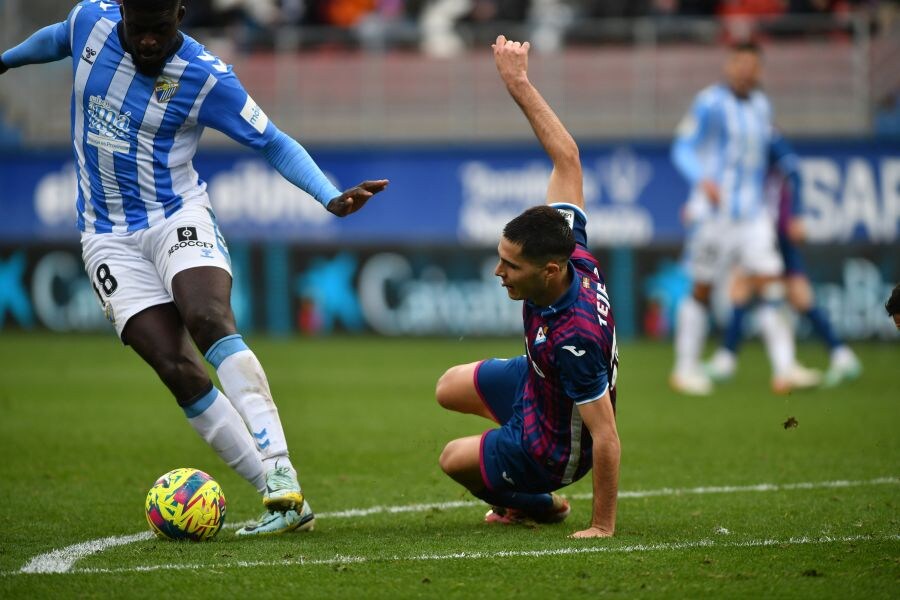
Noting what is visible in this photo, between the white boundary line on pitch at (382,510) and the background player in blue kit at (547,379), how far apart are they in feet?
1.72

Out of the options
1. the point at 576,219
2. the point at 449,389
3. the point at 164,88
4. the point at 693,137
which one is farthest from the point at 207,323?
the point at 693,137

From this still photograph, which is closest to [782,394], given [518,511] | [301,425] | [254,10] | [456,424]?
[456,424]

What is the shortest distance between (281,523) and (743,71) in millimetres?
7443

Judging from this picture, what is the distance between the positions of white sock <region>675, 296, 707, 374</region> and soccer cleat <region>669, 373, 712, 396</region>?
5 centimetres

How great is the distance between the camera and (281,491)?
218 inches

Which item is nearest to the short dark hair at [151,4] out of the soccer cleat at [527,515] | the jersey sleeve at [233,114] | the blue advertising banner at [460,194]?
the jersey sleeve at [233,114]

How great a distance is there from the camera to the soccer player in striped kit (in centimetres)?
1201

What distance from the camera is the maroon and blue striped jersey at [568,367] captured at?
5.30 metres

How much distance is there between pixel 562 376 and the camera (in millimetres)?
5359

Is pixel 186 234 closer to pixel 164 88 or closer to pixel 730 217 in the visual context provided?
pixel 164 88

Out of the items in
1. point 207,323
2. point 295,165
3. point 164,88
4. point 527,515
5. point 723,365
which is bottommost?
point 723,365

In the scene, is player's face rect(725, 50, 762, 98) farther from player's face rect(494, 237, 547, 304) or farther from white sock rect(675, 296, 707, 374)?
player's face rect(494, 237, 547, 304)

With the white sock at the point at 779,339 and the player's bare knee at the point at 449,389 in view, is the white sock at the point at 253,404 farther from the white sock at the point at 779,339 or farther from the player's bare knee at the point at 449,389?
the white sock at the point at 779,339

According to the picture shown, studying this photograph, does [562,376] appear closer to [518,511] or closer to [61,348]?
[518,511]
